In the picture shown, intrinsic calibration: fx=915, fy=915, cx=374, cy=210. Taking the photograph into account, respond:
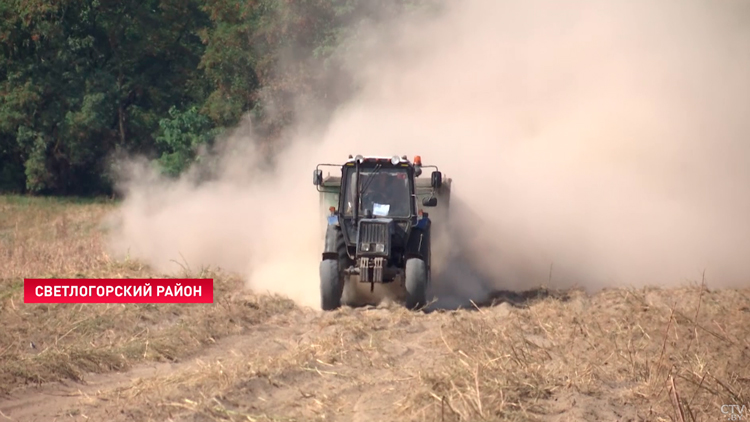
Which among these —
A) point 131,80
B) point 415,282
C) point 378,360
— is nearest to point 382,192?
point 415,282

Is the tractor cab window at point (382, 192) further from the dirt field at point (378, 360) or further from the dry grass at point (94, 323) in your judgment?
the dry grass at point (94, 323)

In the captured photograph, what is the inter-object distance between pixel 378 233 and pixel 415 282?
3.07 feet

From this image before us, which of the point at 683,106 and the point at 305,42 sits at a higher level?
the point at 305,42

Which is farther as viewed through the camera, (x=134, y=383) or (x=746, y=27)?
(x=746, y=27)

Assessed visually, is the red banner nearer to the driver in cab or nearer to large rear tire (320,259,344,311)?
large rear tire (320,259,344,311)

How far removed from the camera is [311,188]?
65.5ft

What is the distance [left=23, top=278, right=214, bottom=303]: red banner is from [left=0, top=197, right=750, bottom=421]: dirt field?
1.01 ft

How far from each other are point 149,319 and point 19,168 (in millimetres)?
30357

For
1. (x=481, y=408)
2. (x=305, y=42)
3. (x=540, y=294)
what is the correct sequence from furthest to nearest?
1. (x=305, y=42)
2. (x=540, y=294)
3. (x=481, y=408)

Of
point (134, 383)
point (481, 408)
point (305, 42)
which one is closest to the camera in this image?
point (481, 408)

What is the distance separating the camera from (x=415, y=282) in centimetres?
1380

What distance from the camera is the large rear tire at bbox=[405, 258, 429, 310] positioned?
Answer: 1381cm

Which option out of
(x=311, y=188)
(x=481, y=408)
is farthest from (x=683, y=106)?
(x=481, y=408)

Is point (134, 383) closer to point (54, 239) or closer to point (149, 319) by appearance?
point (149, 319)
